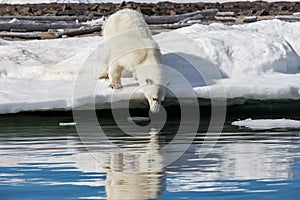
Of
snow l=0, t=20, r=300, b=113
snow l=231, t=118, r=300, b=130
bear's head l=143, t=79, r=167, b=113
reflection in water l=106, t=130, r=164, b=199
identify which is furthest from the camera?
snow l=0, t=20, r=300, b=113

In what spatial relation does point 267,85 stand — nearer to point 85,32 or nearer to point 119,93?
point 119,93

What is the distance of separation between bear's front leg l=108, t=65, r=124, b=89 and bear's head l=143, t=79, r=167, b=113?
664 millimetres

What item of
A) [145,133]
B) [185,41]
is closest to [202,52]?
[185,41]

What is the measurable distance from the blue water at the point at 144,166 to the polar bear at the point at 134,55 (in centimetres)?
103

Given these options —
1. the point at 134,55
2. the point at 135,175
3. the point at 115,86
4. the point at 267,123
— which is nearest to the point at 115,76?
the point at 115,86

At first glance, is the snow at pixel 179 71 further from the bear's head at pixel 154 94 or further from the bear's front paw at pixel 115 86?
the bear's head at pixel 154 94

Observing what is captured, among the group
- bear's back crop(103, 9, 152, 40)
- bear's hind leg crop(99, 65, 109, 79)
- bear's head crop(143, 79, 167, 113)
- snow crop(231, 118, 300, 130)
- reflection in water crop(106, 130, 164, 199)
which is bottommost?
reflection in water crop(106, 130, 164, 199)

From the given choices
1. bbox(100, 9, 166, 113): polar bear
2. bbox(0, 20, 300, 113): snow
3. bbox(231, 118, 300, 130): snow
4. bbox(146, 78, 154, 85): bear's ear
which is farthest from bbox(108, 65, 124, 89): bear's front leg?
bbox(231, 118, 300, 130): snow

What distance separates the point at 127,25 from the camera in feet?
40.3

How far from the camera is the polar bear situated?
11047mm

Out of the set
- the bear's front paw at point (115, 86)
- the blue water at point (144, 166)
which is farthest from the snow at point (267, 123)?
the bear's front paw at point (115, 86)

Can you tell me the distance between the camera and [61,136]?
962cm

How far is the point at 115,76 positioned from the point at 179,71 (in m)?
1.13

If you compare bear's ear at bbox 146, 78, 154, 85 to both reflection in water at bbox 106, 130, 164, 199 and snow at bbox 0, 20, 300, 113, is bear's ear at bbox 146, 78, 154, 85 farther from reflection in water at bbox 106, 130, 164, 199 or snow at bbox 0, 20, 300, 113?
reflection in water at bbox 106, 130, 164, 199
